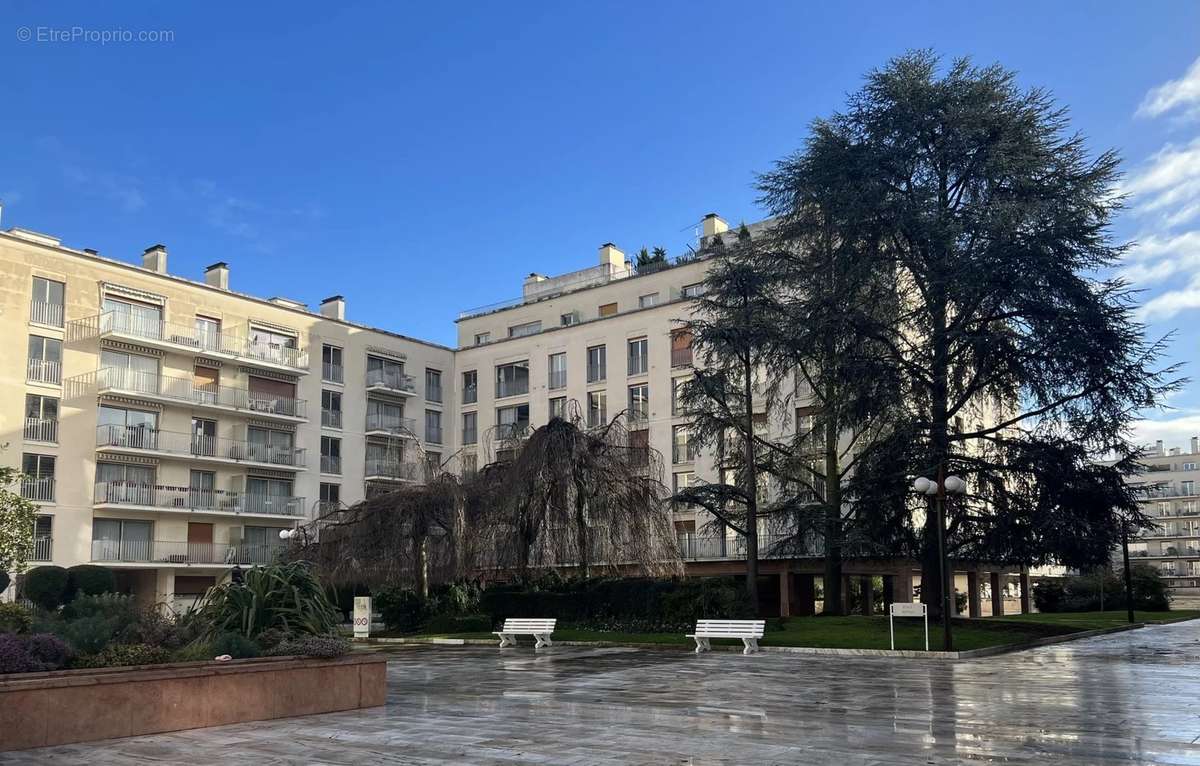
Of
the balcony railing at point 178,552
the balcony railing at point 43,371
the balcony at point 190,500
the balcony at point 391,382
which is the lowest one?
the balcony railing at point 178,552

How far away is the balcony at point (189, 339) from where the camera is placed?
45.0 metres

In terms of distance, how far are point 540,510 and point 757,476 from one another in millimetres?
7359

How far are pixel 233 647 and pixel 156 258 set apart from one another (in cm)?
4135

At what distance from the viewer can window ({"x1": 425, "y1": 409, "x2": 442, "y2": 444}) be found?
5988 cm

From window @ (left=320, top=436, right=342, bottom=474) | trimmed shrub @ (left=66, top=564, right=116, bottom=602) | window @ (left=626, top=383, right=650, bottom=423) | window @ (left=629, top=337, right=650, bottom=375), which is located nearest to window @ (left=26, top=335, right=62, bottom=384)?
trimmed shrub @ (left=66, top=564, right=116, bottom=602)

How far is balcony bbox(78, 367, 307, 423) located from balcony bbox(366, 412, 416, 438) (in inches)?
169

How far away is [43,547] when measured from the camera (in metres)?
42.7

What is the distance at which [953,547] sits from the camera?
30172 millimetres

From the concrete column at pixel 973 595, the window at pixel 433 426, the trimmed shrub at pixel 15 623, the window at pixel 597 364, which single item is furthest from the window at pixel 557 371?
the trimmed shrub at pixel 15 623

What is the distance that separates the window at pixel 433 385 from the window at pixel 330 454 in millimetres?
6530

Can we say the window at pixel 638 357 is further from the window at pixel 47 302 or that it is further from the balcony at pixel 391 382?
the window at pixel 47 302

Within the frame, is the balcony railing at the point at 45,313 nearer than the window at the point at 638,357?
Yes

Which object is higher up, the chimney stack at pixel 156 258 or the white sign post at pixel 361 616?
the chimney stack at pixel 156 258

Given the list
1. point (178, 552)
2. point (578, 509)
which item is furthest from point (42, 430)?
point (578, 509)
